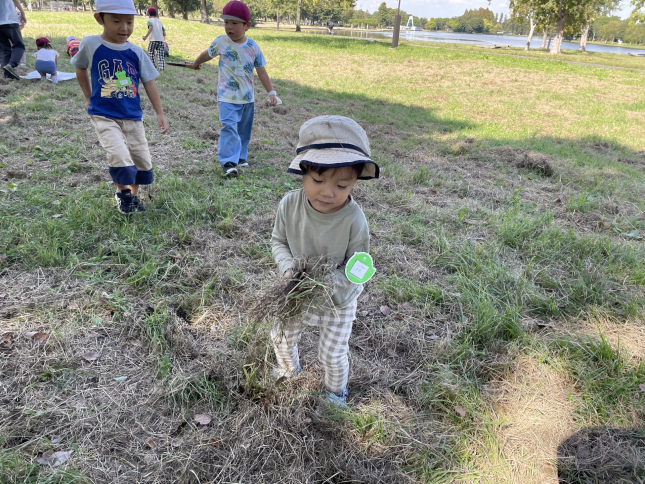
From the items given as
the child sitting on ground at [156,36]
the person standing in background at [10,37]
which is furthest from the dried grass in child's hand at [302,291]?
the child sitting on ground at [156,36]

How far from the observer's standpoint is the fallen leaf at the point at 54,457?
176 centimetres

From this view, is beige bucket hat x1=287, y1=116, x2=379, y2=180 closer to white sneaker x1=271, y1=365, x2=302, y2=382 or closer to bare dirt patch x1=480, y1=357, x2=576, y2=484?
white sneaker x1=271, y1=365, x2=302, y2=382

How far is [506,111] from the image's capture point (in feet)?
37.6

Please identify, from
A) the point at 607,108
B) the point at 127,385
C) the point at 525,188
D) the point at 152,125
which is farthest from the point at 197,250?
the point at 607,108

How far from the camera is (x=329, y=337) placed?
6.46 feet

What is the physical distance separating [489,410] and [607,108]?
557 inches

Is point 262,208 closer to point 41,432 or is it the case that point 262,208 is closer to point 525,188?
point 41,432

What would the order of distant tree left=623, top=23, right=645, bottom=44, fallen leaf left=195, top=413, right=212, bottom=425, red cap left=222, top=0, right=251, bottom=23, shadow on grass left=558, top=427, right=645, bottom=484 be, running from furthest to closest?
distant tree left=623, top=23, right=645, bottom=44, red cap left=222, top=0, right=251, bottom=23, fallen leaf left=195, top=413, right=212, bottom=425, shadow on grass left=558, top=427, right=645, bottom=484

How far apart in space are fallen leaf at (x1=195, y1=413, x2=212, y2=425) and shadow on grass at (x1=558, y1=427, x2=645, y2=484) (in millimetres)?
1797

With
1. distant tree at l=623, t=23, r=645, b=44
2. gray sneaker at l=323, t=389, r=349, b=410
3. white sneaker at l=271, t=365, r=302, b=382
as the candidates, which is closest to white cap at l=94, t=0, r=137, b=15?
white sneaker at l=271, t=365, r=302, b=382

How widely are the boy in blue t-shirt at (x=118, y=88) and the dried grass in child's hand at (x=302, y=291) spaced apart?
2.60 metres

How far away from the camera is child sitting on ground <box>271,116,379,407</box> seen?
165 centimetres

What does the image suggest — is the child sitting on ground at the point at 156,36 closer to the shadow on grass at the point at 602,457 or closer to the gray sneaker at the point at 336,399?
the gray sneaker at the point at 336,399

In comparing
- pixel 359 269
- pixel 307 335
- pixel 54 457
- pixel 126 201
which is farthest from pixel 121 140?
pixel 359 269
